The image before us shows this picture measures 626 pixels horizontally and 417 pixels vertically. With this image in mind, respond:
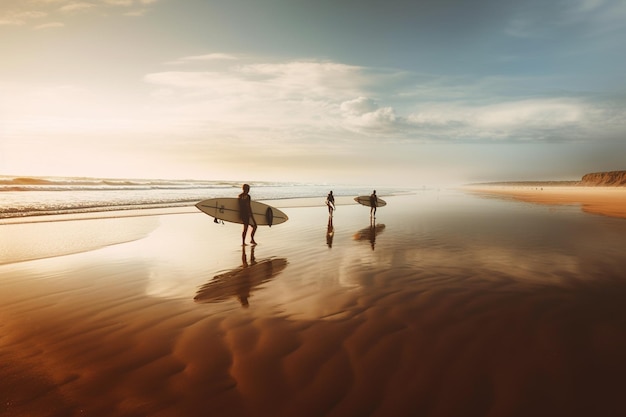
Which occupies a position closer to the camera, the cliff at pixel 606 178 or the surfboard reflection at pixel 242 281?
the surfboard reflection at pixel 242 281

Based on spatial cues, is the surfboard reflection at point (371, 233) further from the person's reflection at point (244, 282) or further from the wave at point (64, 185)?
the wave at point (64, 185)

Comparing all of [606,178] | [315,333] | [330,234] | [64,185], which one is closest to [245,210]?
[330,234]

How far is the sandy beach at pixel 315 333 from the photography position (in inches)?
131

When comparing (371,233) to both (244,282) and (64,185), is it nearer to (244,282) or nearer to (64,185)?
(244,282)

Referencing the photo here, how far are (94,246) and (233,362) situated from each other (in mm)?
10389

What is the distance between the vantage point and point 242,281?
759 cm

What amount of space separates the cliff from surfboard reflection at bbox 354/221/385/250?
158m

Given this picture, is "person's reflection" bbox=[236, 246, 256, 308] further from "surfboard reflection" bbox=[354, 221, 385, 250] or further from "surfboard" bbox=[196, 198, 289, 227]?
"surfboard reflection" bbox=[354, 221, 385, 250]

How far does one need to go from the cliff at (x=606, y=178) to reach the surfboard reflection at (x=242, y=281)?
166297 mm

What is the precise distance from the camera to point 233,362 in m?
4.03

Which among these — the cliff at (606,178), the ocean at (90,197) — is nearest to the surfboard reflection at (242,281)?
the ocean at (90,197)

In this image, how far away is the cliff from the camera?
12755 centimetres

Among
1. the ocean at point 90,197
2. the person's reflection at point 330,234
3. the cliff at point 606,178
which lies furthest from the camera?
the cliff at point 606,178

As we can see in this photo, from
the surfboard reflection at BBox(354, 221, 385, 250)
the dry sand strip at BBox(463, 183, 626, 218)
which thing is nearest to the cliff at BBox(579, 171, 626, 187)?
the dry sand strip at BBox(463, 183, 626, 218)
